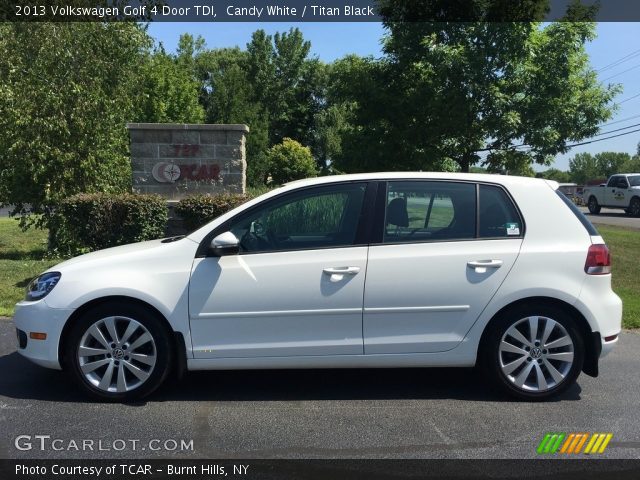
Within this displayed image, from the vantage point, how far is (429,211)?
4.60 meters

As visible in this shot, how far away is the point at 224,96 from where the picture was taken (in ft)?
130

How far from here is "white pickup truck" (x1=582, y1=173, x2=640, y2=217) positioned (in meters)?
27.9

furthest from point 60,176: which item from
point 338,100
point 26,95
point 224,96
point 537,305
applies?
point 224,96

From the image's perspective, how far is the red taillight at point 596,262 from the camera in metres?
4.37

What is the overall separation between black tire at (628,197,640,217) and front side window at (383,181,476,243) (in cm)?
2682

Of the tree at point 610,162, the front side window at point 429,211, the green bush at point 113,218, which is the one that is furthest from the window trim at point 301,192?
the tree at point 610,162

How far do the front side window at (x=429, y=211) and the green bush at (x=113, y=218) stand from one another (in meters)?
5.19

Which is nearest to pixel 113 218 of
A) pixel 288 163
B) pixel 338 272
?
pixel 338 272

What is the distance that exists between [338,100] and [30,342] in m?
10.8

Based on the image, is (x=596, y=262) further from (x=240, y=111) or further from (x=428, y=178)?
(x=240, y=111)

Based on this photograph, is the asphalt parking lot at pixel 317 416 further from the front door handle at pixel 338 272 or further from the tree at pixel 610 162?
the tree at pixel 610 162

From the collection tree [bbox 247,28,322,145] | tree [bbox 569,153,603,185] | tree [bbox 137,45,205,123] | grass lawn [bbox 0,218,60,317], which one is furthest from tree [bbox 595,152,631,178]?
grass lawn [bbox 0,218,60,317]

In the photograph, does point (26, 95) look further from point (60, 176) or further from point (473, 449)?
point (473, 449)

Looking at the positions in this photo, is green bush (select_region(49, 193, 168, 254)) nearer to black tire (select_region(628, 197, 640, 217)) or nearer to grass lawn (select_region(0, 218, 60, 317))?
grass lawn (select_region(0, 218, 60, 317))
